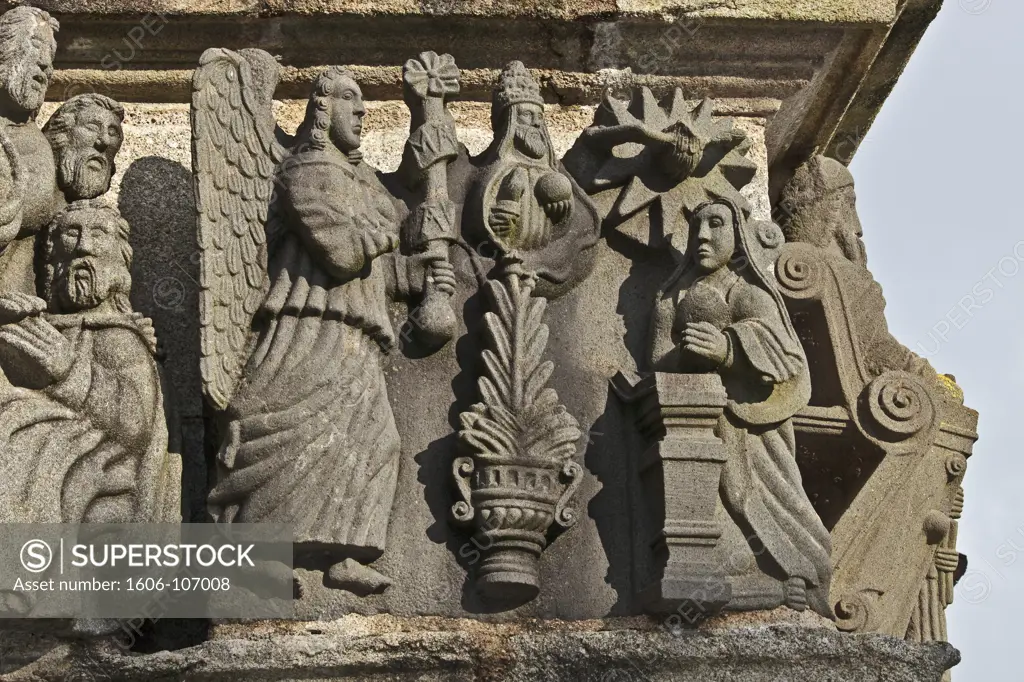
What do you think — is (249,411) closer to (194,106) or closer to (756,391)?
(194,106)

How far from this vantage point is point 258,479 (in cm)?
600

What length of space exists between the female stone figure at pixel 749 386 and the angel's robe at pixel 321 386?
1.05 meters

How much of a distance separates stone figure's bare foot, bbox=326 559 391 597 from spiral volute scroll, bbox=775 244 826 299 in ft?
7.27

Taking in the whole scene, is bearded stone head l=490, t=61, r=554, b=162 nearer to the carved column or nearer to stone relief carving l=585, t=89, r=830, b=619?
stone relief carving l=585, t=89, r=830, b=619

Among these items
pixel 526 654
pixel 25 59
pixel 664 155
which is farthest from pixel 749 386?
pixel 25 59

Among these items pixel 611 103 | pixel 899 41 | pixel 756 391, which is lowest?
pixel 756 391

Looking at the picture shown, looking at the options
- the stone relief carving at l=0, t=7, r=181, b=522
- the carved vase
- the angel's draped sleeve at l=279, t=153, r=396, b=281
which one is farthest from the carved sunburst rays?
the stone relief carving at l=0, t=7, r=181, b=522

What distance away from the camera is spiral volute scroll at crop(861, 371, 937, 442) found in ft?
23.8

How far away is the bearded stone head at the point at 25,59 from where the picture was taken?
6590 millimetres

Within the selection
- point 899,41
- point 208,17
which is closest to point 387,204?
point 208,17

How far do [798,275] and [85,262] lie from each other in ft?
9.14

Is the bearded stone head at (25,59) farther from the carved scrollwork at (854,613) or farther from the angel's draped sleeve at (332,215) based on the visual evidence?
the carved scrollwork at (854,613)

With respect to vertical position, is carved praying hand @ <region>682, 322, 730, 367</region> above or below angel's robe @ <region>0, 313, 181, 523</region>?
above

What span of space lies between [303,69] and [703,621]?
2710 millimetres
